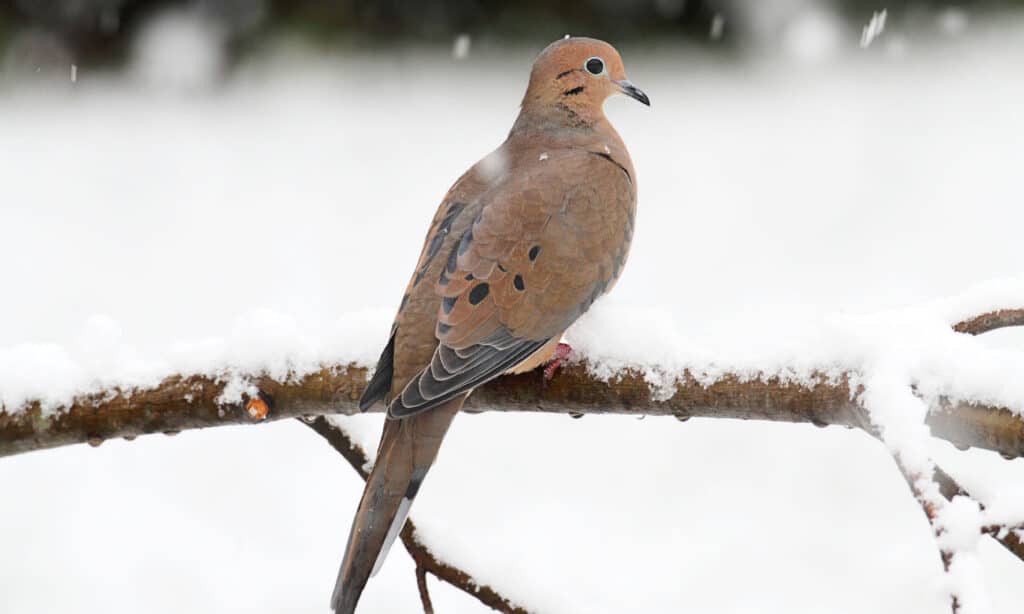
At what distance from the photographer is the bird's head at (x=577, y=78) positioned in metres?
2.53

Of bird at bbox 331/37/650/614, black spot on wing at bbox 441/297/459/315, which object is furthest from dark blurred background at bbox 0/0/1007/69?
black spot on wing at bbox 441/297/459/315

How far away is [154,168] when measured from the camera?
5.77m

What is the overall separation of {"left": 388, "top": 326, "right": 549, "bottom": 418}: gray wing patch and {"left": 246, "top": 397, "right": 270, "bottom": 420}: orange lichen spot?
0.79ft

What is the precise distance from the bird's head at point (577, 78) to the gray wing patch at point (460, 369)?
75cm

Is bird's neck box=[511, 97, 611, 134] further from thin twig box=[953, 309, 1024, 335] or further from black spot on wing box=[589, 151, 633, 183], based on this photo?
thin twig box=[953, 309, 1024, 335]

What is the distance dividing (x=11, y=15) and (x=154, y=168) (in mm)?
1098

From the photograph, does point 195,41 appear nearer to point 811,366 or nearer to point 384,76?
point 384,76

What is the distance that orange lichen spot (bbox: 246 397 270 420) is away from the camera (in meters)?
1.91

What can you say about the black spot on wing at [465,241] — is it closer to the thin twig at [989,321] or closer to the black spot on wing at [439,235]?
the black spot on wing at [439,235]

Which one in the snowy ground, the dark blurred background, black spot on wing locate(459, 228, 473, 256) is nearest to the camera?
black spot on wing locate(459, 228, 473, 256)

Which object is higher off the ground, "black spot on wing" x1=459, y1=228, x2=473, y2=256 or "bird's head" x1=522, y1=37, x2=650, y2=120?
"bird's head" x1=522, y1=37, x2=650, y2=120

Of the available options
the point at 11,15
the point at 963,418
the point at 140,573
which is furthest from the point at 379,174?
the point at 963,418

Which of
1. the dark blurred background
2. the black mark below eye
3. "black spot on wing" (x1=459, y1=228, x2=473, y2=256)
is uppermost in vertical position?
the dark blurred background

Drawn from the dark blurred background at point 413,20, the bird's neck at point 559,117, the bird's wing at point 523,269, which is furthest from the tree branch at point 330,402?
the dark blurred background at point 413,20
